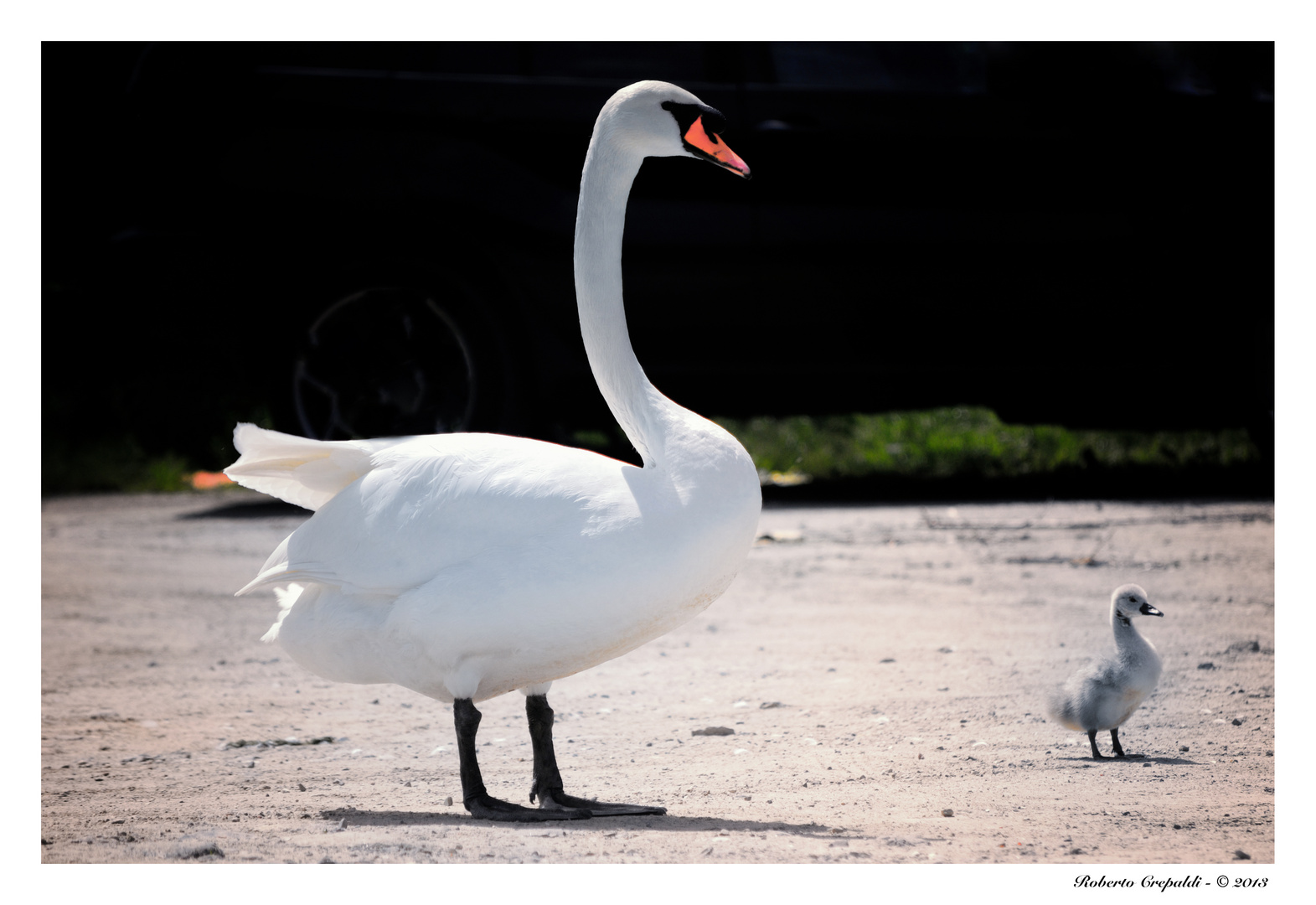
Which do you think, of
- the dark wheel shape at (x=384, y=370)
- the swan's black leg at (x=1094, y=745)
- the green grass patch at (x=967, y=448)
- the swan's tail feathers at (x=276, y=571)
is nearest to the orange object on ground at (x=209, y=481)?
the dark wheel shape at (x=384, y=370)

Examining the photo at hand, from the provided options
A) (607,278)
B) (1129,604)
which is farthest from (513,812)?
(1129,604)

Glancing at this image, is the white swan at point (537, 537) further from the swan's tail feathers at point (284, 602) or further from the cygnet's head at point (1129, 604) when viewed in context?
the cygnet's head at point (1129, 604)

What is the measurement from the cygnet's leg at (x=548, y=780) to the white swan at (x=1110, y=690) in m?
1.00

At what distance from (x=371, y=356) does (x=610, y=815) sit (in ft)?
10.1

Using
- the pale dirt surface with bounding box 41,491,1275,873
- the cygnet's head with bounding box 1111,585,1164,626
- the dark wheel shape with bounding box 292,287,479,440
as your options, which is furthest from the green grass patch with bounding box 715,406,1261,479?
the cygnet's head with bounding box 1111,585,1164,626

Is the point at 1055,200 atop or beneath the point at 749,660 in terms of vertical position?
atop

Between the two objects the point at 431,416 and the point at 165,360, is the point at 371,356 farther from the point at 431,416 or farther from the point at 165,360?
the point at 165,360

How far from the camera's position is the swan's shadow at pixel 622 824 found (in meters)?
2.37

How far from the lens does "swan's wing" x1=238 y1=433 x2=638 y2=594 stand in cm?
236

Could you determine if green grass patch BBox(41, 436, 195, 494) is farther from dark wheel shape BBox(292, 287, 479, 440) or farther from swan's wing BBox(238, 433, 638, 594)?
swan's wing BBox(238, 433, 638, 594)

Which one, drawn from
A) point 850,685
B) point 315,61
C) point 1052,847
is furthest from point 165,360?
point 1052,847

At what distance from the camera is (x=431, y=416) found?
5.15m

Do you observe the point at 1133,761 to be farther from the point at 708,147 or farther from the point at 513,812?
the point at 708,147

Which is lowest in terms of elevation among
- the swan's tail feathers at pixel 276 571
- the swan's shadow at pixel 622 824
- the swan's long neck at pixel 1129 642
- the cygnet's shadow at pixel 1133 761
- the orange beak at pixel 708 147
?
the swan's shadow at pixel 622 824
